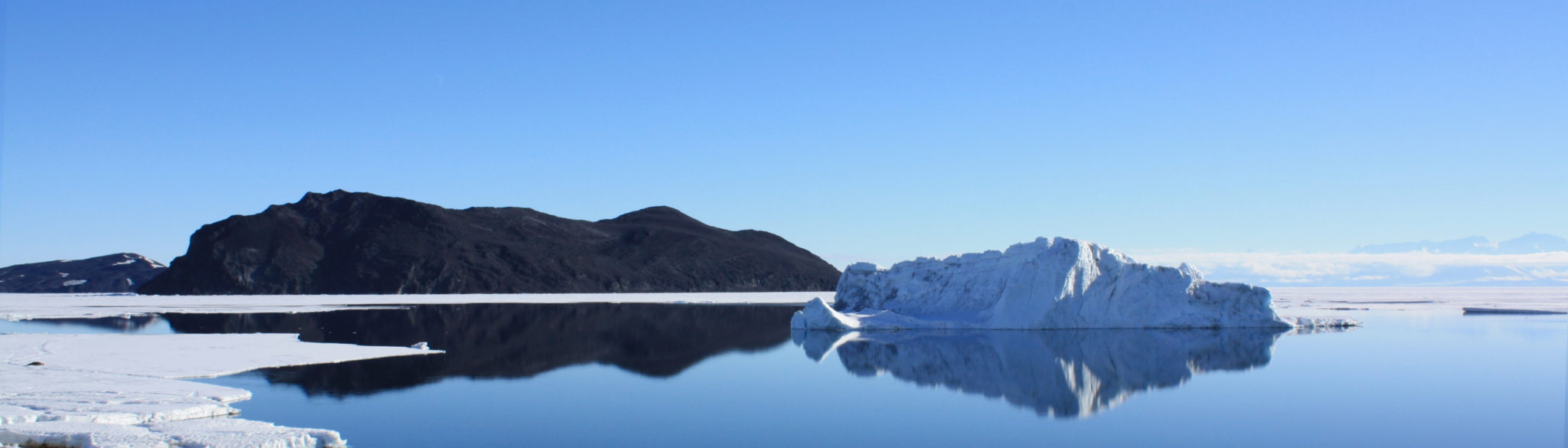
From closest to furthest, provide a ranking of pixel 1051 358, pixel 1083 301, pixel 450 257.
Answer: pixel 1051 358
pixel 1083 301
pixel 450 257

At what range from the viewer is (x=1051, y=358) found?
1681 cm

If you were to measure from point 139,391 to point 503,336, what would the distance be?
39.9 feet

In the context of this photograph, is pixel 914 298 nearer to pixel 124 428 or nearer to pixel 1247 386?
pixel 1247 386

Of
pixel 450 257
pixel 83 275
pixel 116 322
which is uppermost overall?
pixel 450 257

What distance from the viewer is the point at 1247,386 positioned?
13094mm

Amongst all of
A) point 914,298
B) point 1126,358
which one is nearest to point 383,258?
point 914,298

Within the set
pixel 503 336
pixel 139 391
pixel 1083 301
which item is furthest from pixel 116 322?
pixel 1083 301

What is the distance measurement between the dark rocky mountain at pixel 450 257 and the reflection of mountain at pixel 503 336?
33.6m

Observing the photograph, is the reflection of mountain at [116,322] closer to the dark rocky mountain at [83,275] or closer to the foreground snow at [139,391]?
the foreground snow at [139,391]

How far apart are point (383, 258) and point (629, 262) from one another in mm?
21648

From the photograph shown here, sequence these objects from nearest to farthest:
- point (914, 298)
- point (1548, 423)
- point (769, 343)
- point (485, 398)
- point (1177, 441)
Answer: point (1177, 441)
point (1548, 423)
point (485, 398)
point (769, 343)
point (914, 298)

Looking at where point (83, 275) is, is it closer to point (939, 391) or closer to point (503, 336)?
point (503, 336)

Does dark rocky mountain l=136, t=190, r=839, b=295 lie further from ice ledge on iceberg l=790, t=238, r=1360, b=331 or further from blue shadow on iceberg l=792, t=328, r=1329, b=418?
blue shadow on iceberg l=792, t=328, r=1329, b=418

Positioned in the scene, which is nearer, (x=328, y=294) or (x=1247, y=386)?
(x=1247, y=386)
